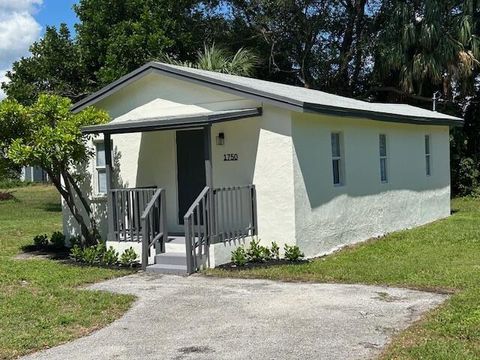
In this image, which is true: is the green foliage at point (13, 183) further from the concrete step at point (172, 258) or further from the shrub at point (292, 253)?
the shrub at point (292, 253)

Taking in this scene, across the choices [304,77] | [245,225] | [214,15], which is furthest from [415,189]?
[214,15]

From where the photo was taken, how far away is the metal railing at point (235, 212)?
10.3 m

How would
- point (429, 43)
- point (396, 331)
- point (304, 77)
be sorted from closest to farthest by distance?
point (396, 331)
point (429, 43)
point (304, 77)

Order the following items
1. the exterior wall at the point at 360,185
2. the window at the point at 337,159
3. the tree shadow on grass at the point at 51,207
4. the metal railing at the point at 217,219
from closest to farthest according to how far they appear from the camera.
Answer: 1. the metal railing at the point at 217,219
2. the exterior wall at the point at 360,185
3. the window at the point at 337,159
4. the tree shadow on grass at the point at 51,207

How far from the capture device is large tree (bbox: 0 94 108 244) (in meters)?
10.4

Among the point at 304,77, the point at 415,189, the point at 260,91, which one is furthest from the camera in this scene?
the point at 304,77

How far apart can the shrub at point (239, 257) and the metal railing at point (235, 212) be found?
0.96 ft

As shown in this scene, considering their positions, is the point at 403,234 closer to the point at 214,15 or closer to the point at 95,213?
the point at 95,213

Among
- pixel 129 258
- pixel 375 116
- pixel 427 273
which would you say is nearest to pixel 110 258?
pixel 129 258

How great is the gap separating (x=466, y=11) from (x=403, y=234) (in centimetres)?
1211

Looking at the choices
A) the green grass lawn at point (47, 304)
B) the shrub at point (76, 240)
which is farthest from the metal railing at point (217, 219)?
the shrub at point (76, 240)

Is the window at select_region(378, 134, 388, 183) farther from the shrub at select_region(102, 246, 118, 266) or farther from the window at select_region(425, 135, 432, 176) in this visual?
the shrub at select_region(102, 246, 118, 266)

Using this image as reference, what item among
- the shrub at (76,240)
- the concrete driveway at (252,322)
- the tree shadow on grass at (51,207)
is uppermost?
the tree shadow on grass at (51,207)

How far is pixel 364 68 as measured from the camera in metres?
25.8
